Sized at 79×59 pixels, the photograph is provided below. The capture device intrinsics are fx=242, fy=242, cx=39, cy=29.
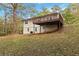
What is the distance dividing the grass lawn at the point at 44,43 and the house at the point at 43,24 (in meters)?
0.05

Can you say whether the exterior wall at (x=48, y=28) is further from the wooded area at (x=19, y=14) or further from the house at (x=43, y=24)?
the wooded area at (x=19, y=14)

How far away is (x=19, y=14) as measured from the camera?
2406 mm

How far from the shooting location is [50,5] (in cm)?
238

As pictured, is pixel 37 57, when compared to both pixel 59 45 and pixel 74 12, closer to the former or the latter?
pixel 59 45

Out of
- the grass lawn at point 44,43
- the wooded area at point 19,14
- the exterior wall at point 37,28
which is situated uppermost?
the wooded area at point 19,14

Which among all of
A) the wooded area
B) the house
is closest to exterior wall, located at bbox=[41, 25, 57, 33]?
the house

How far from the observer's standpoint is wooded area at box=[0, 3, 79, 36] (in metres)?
2.37

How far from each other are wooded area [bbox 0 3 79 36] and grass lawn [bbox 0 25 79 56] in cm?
7

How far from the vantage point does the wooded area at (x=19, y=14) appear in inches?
93.4

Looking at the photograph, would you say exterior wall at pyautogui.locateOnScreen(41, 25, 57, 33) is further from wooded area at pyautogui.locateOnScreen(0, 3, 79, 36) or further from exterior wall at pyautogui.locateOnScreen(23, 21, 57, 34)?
wooded area at pyautogui.locateOnScreen(0, 3, 79, 36)

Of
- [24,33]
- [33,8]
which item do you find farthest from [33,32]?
[33,8]

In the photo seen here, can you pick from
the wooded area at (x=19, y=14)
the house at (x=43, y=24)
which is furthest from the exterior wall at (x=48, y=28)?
the wooded area at (x=19, y=14)

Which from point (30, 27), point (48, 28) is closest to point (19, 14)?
point (30, 27)

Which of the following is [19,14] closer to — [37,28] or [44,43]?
[37,28]
